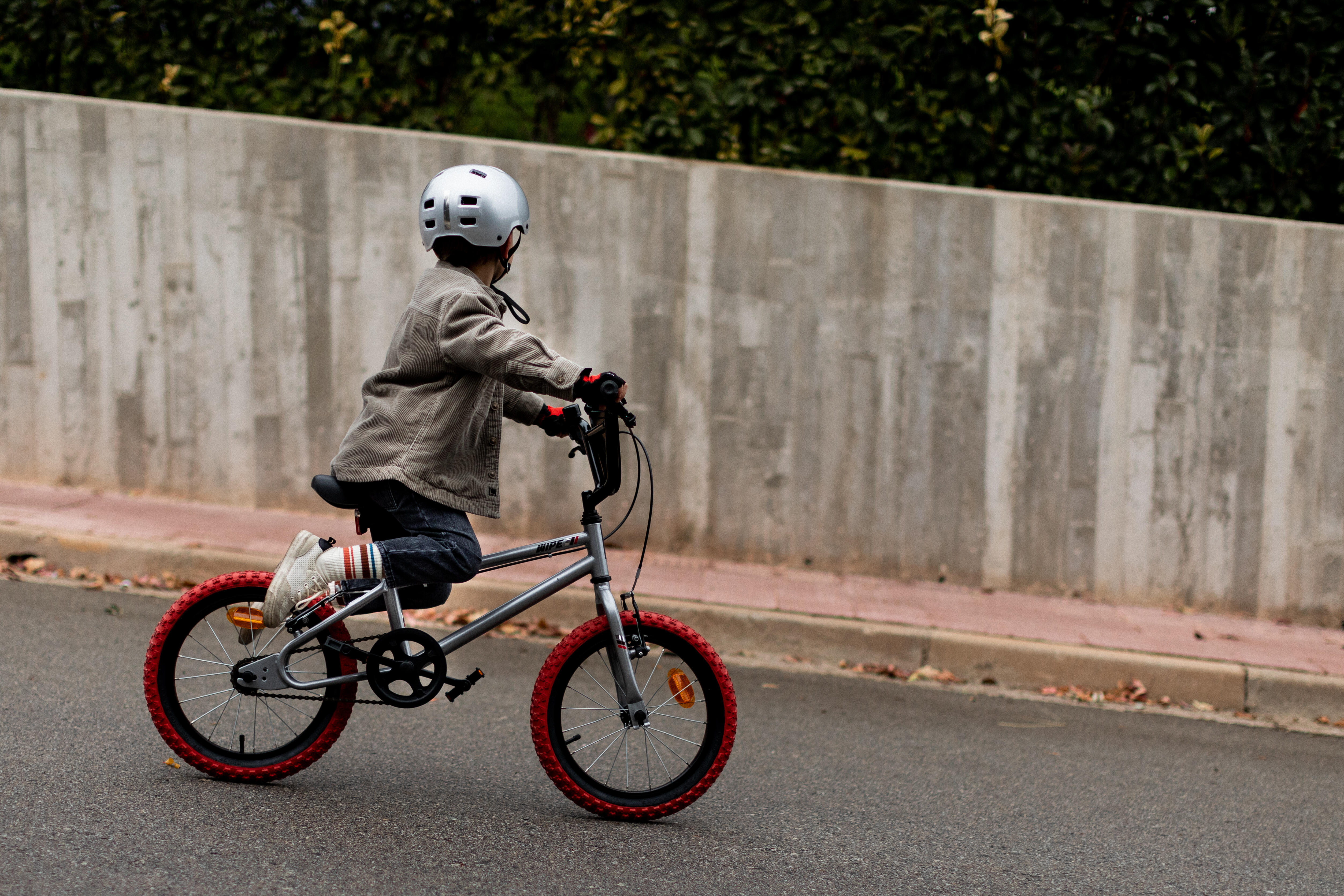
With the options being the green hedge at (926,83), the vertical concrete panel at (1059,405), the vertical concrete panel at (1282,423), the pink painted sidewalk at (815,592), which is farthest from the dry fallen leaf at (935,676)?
the green hedge at (926,83)

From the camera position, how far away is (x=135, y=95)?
782 centimetres

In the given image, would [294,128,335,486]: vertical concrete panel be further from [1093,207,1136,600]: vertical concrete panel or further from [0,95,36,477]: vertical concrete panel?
[1093,207,1136,600]: vertical concrete panel

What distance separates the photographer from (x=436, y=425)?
3.45 m

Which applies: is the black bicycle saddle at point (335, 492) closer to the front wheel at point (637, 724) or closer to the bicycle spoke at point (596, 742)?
the front wheel at point (637, 724)

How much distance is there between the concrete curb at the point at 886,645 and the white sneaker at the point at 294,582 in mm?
2372

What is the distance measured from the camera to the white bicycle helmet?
3.42m

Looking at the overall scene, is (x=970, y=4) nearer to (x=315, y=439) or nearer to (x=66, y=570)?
(x=315, y=439)

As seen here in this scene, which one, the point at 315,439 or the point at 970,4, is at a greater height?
the point at 970,4

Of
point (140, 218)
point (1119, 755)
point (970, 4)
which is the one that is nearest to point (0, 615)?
point (140, 218)

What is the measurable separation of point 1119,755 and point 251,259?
5.31m

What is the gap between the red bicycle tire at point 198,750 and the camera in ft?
11.8

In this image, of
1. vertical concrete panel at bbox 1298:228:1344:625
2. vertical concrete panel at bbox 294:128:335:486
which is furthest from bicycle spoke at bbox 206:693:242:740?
vertical concrete panel at bbox 1298:228:1344:625

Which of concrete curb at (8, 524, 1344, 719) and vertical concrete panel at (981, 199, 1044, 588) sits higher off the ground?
vertical concrete panel at (981, 199, 1044, 588)

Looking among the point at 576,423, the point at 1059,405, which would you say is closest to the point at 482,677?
the point at 576,423
